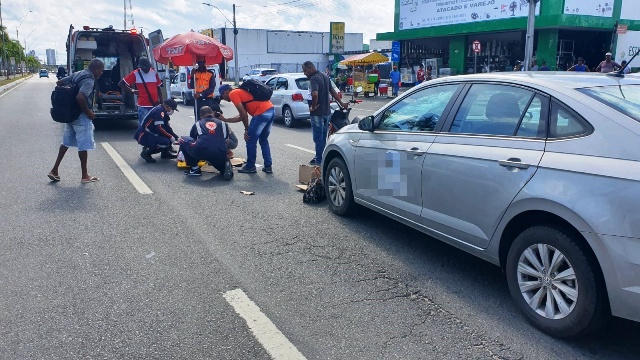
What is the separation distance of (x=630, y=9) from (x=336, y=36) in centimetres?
2699

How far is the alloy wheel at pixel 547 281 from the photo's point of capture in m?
3.32

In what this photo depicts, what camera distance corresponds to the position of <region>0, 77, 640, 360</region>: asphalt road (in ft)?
11.1

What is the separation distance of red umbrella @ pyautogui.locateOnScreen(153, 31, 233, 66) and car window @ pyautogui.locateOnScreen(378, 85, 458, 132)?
7047 millimetres

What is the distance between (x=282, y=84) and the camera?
15828 mm

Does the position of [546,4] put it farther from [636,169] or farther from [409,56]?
[636,169]

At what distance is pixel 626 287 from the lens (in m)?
2.97

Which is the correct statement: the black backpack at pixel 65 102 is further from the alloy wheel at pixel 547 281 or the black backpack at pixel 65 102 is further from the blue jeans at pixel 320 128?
the alloy wheel at pixel 547 281

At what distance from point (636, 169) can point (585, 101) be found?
70 cm

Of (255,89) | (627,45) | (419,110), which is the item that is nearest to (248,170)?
(255,89)

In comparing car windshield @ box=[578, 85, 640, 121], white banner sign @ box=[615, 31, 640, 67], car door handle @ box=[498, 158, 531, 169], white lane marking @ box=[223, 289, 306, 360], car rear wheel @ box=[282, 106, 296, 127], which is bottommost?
white lane marking @ box=[223, 289, 306, 360]

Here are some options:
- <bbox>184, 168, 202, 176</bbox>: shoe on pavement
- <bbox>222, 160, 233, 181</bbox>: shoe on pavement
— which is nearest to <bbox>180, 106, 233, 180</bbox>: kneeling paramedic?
<bbox>222, 160, 233, 181</bbox>: shoe on pavement

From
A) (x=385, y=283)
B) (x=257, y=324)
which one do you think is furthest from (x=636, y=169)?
(x=257, y=324)

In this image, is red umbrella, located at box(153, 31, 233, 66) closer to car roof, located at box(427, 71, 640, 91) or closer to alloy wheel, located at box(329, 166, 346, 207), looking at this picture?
alloy wheel, located at box(329, 166, 346, 207)

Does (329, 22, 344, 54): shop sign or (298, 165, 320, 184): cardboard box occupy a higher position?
(329, 22, 344, 54): shop sign
